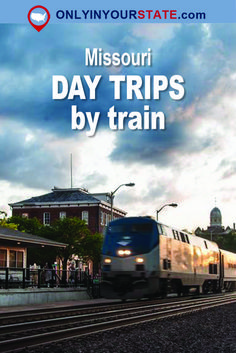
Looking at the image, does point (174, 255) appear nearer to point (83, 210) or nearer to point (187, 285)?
point (187, 285)

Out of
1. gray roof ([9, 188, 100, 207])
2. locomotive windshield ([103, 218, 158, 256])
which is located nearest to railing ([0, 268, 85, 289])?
locomotive windshield ([103, 218, 158, 256])

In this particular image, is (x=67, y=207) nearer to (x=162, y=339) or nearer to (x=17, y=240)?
(x=17, y=240)

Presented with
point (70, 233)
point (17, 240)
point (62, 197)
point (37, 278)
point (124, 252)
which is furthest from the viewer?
point (62, 197)

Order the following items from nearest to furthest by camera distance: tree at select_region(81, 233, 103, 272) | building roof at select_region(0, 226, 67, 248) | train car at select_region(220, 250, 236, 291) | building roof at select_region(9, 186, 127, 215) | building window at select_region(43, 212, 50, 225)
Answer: building roof at select_region(0, 226, 67, 248) < train car at select_region(220, 250, 236, 291) < tree at select_region(81, 233, 103, 272) < building roof at select_region(9, 186, 127, 215) < building window at select_region(43, 212, 50, 225)

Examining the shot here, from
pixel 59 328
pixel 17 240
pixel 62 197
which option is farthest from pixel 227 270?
pixel 62 197

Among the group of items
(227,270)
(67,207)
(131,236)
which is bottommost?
(227,270)

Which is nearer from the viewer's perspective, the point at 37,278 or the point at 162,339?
the point at 162,339

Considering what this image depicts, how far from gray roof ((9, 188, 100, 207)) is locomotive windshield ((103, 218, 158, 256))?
54186 mm

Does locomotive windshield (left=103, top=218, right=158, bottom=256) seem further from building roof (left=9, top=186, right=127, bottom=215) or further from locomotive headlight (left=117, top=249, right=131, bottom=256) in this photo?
building roof (left=9, top=186, right=127, bottom=215)

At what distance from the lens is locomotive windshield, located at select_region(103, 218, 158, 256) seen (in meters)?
26.3

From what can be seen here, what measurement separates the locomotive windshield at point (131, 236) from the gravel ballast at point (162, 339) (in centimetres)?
865

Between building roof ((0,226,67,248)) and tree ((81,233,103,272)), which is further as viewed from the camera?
tree ((81,233,103,272))

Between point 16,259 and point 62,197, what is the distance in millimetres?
48234

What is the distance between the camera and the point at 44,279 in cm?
3056
